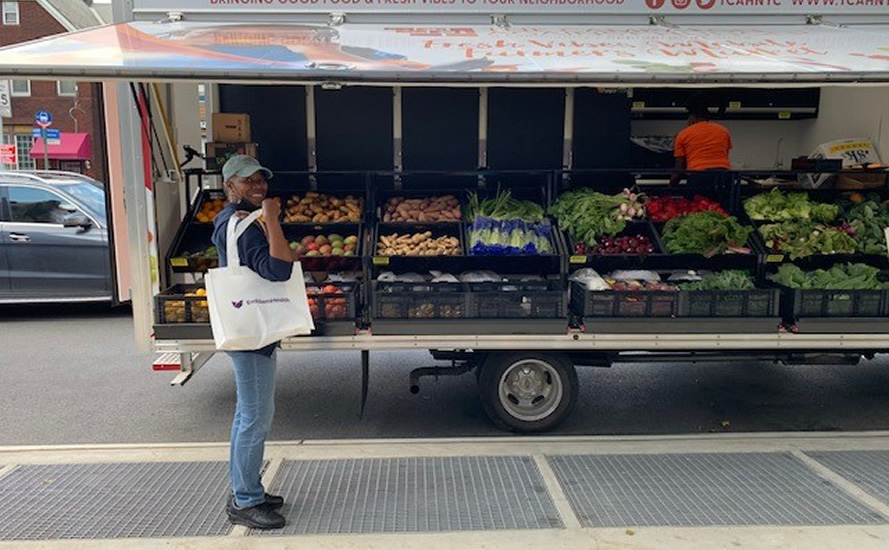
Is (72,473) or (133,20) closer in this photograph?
(72,473)

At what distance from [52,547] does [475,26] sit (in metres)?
4.25

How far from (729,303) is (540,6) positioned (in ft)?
8.66

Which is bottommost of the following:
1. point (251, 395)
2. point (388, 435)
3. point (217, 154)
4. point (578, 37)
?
point (388, 435)

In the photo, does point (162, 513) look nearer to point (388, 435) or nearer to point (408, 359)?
point (388, 435)

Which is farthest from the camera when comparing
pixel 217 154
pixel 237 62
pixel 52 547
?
pixel 217 154

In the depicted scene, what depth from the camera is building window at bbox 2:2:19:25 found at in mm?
29328

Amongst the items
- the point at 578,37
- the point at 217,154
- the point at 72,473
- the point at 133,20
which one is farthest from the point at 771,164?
the point at 72,473

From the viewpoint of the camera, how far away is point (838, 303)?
15.8ft

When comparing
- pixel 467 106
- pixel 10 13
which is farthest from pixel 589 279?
pixel 10 13

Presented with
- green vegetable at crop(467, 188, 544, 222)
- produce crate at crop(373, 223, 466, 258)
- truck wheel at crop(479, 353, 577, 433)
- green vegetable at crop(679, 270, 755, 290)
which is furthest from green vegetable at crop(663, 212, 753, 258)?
produce crate at crop(373, 223, 466, 258)

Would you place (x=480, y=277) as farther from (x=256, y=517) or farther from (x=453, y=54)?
(x=256, y=517)

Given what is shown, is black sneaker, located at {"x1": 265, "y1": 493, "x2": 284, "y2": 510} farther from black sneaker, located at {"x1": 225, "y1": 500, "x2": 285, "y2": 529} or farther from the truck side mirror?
the truck side mirror

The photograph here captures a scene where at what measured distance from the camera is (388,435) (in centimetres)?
510

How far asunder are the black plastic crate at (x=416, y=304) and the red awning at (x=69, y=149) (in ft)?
93.6
